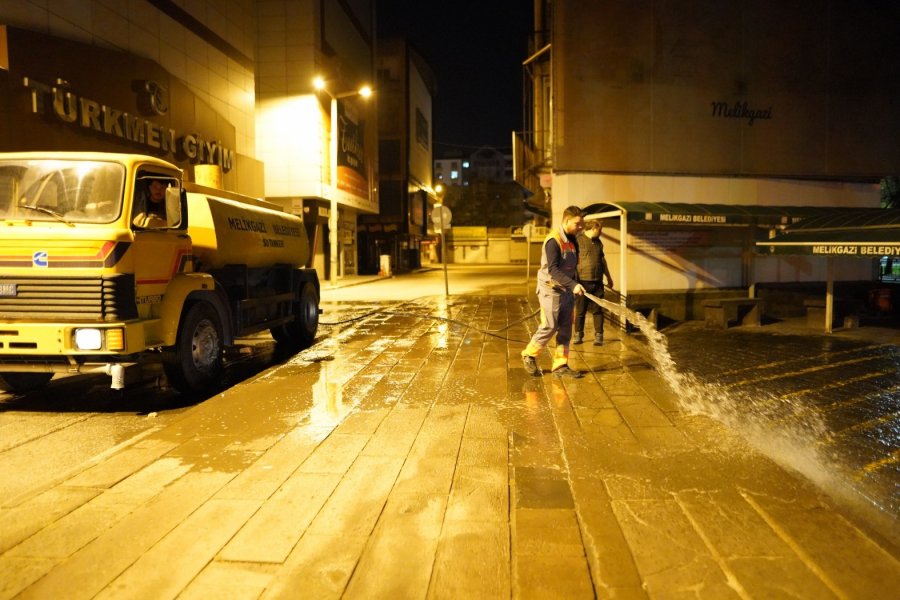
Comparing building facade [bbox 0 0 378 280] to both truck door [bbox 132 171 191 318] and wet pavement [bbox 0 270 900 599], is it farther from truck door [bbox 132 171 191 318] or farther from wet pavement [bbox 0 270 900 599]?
wet pavement [bbox 0 270 900 599]

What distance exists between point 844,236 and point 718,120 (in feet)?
17.2

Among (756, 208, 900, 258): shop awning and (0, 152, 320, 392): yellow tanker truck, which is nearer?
(0, 152, 320, 392): yellow tanker truck

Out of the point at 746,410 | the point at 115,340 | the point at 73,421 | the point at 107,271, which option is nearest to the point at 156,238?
the point at 107,271

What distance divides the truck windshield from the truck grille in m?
0.69

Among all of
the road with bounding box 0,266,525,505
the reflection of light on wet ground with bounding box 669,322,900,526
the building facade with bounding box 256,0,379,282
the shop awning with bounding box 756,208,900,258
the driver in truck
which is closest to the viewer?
the reflection of light on wet ground with bounding box 669,322,900,526

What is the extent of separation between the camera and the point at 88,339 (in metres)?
5.54

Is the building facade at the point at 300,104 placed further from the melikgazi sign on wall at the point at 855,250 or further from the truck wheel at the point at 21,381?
the melikgazi sign on wall at the point at 855,250

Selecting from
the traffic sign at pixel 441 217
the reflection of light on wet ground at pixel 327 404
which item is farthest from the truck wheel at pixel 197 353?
the traffic sign at pixel 441 217

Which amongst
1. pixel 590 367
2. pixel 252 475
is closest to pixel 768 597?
pixel 252 475

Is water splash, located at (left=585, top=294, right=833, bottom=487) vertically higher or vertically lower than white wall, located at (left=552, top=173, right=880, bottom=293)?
lower

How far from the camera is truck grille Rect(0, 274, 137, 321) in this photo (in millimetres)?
5527

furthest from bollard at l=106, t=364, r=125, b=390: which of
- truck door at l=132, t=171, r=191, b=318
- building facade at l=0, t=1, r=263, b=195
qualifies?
building facade at l=0, t=1, r=263, b=195

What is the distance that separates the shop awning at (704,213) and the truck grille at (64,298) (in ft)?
28.3

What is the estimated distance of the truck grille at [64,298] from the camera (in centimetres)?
553
